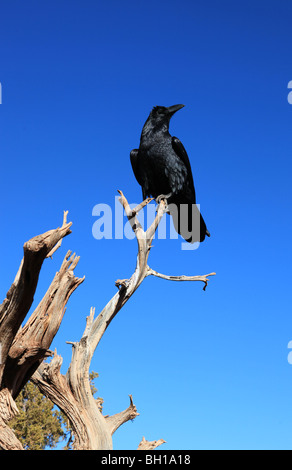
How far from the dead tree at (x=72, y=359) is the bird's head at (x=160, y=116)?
8.72 feet

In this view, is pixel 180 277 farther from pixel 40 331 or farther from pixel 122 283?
pixel 40 331

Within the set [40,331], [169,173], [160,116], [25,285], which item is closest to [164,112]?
[160,116]

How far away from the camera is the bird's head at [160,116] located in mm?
9920

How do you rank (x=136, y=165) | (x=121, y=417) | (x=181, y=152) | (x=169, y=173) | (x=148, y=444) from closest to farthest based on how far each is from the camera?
(x=148, y=444) < (x=121, y=417) < (x=169, y=173) < (x=181, y=152) < (x=136, y=165)

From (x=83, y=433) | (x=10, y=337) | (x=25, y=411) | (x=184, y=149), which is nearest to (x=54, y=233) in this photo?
(x=10, y=337)

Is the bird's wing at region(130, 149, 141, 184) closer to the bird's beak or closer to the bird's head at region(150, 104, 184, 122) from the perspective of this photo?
the bird's head at region(150, 104, 184, 122)

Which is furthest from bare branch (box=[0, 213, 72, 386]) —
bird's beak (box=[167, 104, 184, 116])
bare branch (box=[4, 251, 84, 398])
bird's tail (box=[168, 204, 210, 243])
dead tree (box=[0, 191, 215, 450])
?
bird's beak (box=[167, 104, 184, 116])

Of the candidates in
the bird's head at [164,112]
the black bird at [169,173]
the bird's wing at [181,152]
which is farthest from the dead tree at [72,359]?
the bird's head at [164,112]

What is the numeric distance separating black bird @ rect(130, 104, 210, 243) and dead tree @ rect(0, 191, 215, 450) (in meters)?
1.83

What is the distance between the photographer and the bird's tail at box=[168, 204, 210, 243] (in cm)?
996

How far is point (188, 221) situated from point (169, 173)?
118 cm

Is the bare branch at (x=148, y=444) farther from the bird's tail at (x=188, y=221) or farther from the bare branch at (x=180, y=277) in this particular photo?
the bird's tail at (x=188, y=221)

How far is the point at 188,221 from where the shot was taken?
393 inches
